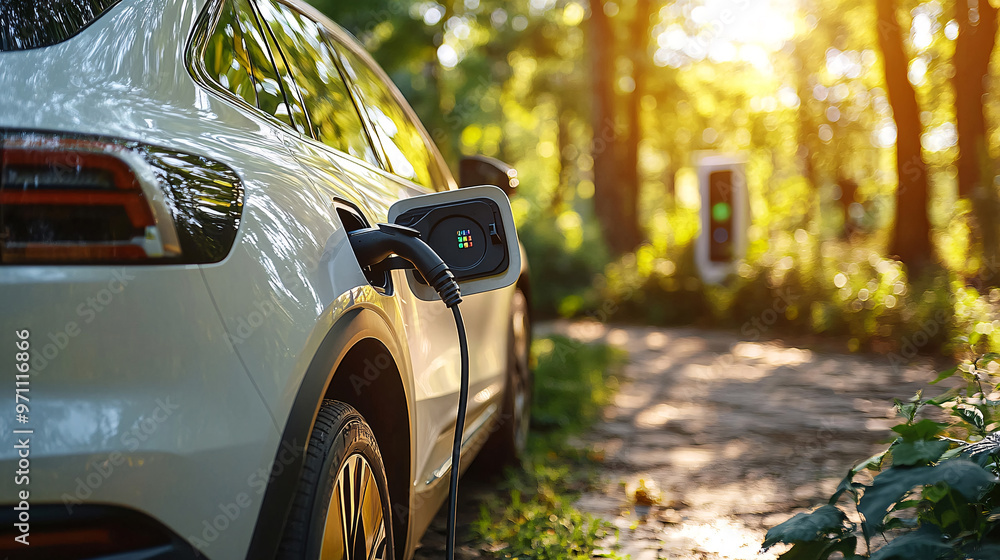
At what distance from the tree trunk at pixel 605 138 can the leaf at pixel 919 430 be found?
1396 centimetres

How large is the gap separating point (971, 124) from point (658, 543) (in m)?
10.5

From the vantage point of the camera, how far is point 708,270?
1223cm

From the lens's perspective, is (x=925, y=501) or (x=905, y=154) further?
(x=905, y=154)

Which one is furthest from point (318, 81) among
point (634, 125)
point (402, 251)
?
point (634, 125)

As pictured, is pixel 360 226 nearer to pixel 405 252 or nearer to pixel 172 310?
pixel 405 252

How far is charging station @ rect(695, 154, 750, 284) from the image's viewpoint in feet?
39.9

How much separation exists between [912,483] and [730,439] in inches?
127

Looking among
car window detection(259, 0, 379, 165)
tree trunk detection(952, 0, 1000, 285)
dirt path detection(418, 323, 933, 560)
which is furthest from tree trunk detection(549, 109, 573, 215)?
car window detection(259, 0, 379, 165)

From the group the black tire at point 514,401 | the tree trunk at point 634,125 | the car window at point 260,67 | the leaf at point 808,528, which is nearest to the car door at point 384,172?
→ the car window at point 260,67

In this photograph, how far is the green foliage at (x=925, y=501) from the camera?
6.25ft

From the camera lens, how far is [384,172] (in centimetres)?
270

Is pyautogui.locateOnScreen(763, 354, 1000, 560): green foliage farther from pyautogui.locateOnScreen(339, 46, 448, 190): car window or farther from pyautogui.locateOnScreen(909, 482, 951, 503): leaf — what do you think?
pyautogui.locateOnScreen(339, 46, 448, 190): car window

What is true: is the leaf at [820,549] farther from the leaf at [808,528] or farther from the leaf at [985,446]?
the leaf at [985,446]

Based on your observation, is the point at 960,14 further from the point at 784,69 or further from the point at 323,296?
the point at 784,69
